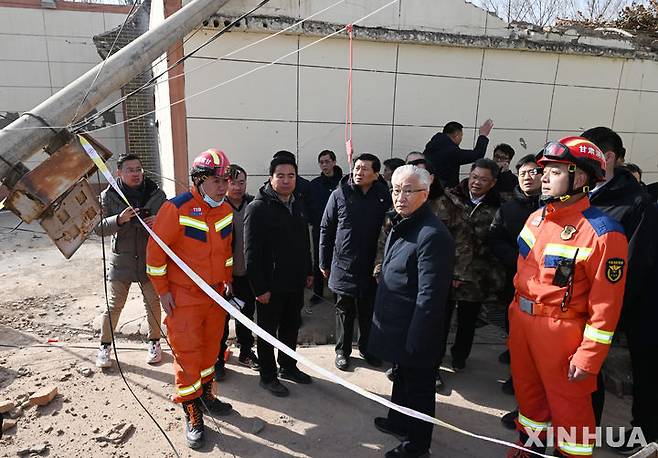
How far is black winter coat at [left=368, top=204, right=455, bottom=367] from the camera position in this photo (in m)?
2.48

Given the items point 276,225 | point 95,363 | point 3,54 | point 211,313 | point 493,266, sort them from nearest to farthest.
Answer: point 211,313 < point 276,225 < point 493,266 < point 95,363 < point 3,54

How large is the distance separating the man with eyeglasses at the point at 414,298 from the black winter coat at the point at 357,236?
2.50 ft

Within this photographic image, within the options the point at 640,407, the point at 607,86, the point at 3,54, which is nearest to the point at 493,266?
the point at 640,407

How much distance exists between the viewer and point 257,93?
4.94 meters

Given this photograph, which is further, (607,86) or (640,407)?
(607,86)

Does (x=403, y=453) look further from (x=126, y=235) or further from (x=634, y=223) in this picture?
(x=126, y=235)

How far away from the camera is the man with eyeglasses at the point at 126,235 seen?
3.53 meters

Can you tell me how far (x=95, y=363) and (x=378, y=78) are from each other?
14.3 feet

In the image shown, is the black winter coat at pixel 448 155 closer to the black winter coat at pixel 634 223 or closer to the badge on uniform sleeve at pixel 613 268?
the black winter coat at pixel 634 223

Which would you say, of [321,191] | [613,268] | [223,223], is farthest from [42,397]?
[613,268]

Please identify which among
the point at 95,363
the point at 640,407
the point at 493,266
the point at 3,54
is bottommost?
the point at 95,363

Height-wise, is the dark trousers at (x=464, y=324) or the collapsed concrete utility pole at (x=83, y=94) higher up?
the collapsed concrete utility pole at (x=83, y=94)

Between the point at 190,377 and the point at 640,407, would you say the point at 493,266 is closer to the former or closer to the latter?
the point at 640,407

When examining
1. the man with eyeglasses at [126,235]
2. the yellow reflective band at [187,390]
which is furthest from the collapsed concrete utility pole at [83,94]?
the yellow reflective band at [187,390]
